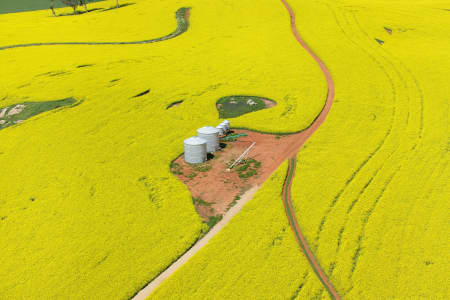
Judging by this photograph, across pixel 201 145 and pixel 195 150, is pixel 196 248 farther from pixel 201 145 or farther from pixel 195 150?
pixel 201 145

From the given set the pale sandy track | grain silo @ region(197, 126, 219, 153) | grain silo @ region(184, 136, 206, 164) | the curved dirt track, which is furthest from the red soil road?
grain silo @ region(184, 136, 206, 164)

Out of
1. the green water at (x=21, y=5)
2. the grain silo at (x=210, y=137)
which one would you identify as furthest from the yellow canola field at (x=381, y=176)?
the green water at (x=21, y=5)

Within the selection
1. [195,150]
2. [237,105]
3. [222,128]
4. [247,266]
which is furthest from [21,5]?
[247,266]

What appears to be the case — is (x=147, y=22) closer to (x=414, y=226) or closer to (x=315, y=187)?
(x=315, y=187)

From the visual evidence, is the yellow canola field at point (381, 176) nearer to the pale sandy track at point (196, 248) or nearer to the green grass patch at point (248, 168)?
the green grass patch at point (248, 168)

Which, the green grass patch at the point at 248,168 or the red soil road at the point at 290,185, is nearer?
the red soil road at the point at 290,185
